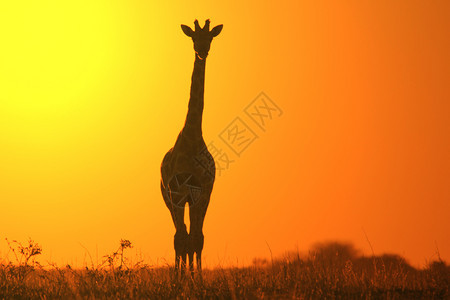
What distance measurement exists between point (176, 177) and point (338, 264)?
339cm

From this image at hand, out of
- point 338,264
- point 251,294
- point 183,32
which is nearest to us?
point 251,294

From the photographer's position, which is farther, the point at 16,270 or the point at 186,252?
the point at 186,252

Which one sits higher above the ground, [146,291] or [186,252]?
[186,252]

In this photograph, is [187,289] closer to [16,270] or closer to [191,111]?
[16,270]

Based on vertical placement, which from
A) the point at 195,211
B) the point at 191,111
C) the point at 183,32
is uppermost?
the point at 183,32

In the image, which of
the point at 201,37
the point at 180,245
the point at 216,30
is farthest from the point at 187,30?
the point at 180,245

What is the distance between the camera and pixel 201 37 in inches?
500

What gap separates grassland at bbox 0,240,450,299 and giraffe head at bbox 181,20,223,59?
392 centimetres

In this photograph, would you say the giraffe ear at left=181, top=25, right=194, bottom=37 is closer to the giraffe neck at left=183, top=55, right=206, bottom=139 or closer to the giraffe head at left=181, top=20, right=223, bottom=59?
the giraffe head at left=181, top=20, right=223, bottom=59

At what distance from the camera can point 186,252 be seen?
12039 mm

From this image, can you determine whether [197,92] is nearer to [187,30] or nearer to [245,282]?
[187,30]

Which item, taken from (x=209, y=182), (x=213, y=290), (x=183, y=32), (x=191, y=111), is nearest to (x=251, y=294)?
(x=213, y=290)

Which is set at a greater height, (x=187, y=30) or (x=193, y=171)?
(x=187, y=30)

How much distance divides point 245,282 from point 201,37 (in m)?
5.07
